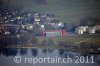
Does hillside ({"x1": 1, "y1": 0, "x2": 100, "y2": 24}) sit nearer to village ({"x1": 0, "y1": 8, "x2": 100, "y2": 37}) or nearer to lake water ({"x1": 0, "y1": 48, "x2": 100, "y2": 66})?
village ({"x1": 0, "y1": 8, "x2": 100, "y2": 37})

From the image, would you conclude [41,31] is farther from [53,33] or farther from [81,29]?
[81,29]

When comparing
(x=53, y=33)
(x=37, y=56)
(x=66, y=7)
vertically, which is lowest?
(x=37, y=56)

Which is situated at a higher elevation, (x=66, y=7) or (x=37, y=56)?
(x=66, y=7)

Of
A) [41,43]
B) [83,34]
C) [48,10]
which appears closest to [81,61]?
[83,34]

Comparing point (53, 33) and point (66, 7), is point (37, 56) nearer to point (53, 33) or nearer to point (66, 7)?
point (53, 33)

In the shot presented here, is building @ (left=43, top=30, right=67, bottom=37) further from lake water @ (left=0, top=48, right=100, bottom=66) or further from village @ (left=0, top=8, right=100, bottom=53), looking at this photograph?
lake water @ (left=0, top=48, right=100, bottom=66)

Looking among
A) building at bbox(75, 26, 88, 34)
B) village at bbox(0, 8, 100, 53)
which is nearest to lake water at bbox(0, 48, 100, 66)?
village at bbox(0, 8, 100, 53)

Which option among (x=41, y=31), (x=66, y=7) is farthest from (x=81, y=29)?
(x=41, y=31)

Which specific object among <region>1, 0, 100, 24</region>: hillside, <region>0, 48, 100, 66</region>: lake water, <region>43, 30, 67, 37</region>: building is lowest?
<region>0, 48, 100, 66</region>: lake water

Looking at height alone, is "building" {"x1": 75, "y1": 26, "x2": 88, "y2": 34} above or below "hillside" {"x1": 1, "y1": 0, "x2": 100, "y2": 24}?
below
